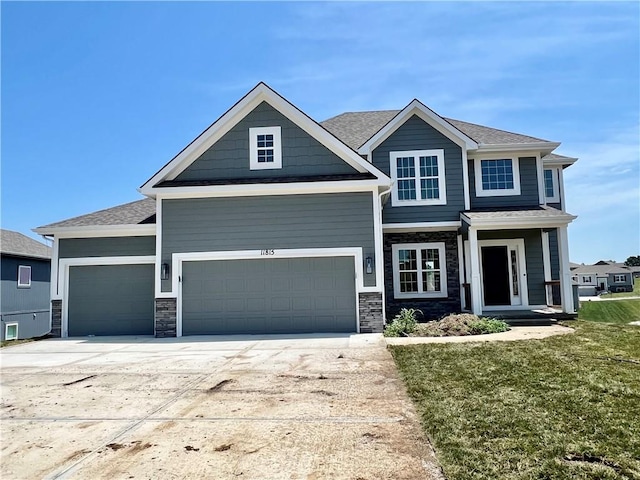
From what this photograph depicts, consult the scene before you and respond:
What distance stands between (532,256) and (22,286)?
80.9 feet

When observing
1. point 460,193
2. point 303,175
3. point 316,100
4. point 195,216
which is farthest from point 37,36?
point 460,193

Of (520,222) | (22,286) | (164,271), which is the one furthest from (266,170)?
(22,286)

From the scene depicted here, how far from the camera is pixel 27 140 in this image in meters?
16.1

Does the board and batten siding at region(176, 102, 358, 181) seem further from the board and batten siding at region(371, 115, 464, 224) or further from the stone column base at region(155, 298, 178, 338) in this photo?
the stone column base at region(155, 298, 178, 338)

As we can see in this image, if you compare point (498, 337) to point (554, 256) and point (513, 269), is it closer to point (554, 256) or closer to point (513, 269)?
point (513, 269)

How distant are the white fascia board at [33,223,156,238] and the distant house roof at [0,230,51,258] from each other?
1110 centimetres

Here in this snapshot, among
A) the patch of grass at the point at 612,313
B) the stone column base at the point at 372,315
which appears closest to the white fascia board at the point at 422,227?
the stone column base at the point at 372,315

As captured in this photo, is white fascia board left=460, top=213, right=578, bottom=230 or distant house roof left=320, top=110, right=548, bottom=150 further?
distant house roof left=320, top=110, right=548, bottom=150

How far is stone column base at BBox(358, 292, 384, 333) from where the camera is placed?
38.7ft

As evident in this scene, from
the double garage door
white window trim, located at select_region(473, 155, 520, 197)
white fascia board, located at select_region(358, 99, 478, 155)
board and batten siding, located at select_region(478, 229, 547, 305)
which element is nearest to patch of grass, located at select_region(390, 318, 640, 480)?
the double garage door

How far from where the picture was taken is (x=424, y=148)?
49.4 ft

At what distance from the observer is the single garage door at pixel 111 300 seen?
1312 cm

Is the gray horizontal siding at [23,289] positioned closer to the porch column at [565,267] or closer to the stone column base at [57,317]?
the stone column base at [57,317]

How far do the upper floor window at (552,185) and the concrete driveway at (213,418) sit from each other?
41.9ft
